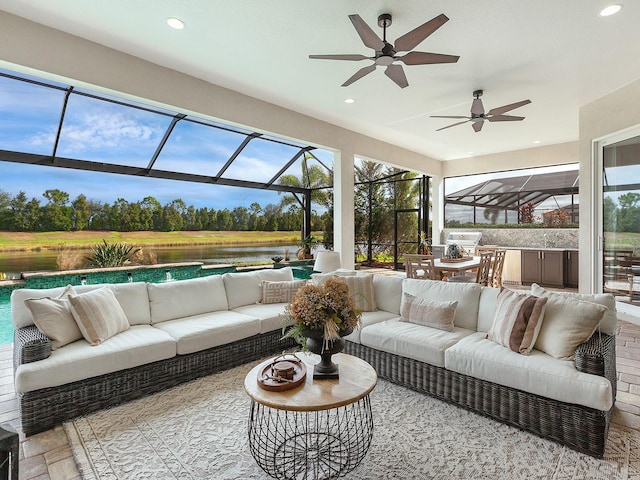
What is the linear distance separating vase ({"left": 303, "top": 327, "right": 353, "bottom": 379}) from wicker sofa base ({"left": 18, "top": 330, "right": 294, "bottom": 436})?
1455mm

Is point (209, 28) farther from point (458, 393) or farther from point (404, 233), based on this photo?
point (404, 233)

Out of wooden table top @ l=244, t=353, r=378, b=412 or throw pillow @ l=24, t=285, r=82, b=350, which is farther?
throw pillow @ l=24, t=285, r=82, b=350

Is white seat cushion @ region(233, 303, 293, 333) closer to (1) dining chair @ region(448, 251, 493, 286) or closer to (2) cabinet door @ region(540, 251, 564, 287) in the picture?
(1) dining chair @ region(448, 251, 493, 286)

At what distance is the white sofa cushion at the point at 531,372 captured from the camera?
2023mm

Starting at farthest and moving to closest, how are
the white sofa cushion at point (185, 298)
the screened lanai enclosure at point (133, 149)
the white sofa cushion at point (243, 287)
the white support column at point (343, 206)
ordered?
the white support column at point (343, 206) → the screened lanai enclosure at point (133, 149) → the white sofa cushion at point (243, 287) → the white sofa cushion at point (185, 298)

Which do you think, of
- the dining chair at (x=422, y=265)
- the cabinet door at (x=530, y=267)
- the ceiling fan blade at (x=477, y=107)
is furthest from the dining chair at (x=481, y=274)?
the cabinet door at (x=530, y=267)

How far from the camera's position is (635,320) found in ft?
16.1

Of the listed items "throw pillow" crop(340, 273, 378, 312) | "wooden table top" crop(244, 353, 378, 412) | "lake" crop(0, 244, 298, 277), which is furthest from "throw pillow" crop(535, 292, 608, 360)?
"lake" crop(0, 244, 298, 277)

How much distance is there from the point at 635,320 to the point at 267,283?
5153mm

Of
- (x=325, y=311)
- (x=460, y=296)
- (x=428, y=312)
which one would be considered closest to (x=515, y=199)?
(x=460, y=296)

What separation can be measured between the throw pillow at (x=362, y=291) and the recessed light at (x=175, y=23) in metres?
3.00

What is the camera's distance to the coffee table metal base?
6.34 ft

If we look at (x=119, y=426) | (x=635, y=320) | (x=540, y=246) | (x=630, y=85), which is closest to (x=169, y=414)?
(x=119, y=426)

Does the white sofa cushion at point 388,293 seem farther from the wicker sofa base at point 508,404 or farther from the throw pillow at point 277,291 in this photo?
the throw pillow at point 277,291
